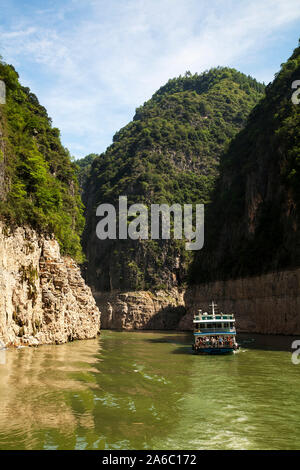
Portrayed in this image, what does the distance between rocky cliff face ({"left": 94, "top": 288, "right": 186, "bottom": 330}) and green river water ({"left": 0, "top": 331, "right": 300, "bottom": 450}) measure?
60594mm

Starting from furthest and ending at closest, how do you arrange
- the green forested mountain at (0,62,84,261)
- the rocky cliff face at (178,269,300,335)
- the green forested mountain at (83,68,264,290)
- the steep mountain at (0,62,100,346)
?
the green forested mountain at (83,68,264,290) → the rocky cliff face at (178,269,300,335) → the green forested mountain at (0,62,84,261) → the steep mountain at (0,62,100,346)

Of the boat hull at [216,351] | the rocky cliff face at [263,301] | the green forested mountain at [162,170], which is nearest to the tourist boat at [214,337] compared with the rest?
the boat hull at [216,351]

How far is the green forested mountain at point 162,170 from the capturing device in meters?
97.2

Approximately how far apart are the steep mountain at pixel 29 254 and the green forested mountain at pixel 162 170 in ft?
167

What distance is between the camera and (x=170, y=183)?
111 m

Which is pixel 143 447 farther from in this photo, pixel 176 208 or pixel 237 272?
pixel 176 208

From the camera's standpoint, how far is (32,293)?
1209 inches

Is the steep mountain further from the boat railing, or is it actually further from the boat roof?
the boat railing

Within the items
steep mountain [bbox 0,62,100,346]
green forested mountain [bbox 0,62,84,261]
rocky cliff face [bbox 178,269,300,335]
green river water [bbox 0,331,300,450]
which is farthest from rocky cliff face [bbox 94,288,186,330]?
green river water [bbox 0,331,300,450]

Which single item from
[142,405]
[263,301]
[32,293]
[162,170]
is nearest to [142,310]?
[263,301]

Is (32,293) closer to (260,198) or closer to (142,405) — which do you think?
(142,405)

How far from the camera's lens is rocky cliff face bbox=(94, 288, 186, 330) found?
285ft

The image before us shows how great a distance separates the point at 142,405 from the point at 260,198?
183ft

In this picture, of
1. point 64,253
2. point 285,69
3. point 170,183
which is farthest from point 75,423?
point 170,183
